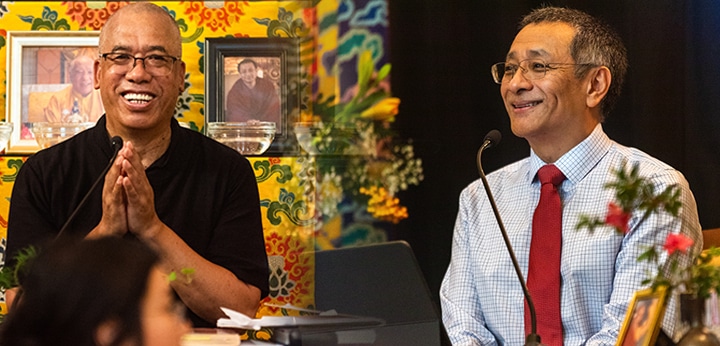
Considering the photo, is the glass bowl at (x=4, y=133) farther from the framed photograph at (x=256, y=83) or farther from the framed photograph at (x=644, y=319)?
the framed photograph at (x=644, y=319)

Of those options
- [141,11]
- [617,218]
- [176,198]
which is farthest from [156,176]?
[617,218]

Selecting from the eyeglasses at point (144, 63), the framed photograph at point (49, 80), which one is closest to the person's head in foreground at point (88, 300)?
the eyeglasses at point (144, 63)

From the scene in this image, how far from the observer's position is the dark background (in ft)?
8.70

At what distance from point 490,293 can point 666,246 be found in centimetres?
76

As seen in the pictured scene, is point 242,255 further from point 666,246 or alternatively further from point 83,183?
point 666,246

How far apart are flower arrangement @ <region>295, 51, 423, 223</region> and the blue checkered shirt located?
25.6 inches

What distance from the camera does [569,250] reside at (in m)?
2.05

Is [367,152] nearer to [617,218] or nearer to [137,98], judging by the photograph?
[137,98]

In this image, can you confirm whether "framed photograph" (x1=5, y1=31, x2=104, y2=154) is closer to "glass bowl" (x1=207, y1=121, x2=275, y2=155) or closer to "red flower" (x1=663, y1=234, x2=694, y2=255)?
"glass bowl" (x1=207, y1=121, x2=275, y2=155)

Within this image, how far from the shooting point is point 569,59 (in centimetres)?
222

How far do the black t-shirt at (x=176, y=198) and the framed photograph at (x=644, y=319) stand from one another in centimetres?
103

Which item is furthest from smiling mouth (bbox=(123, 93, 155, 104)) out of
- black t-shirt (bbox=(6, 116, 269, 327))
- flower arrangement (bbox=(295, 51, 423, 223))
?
flower arrangement (bbox=(295, 51, 423, 223))

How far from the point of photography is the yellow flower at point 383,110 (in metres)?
2.92

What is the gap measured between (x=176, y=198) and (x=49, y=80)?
66 centimetres
